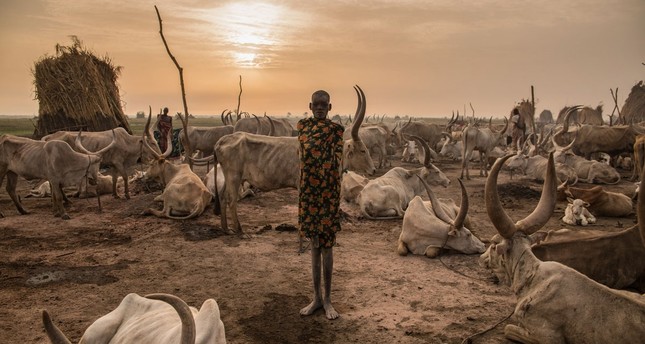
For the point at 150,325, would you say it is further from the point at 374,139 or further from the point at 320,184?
the point at 374,139

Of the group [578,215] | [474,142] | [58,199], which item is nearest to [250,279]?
[58,199]

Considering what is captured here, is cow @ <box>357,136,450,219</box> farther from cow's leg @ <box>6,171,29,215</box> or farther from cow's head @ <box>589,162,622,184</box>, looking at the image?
cow's leg @ <box>6,171,29,215</box>

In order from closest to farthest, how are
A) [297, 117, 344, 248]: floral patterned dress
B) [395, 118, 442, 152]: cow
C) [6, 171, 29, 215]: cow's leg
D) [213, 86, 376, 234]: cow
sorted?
[297, 117, 344, 248]: floral patterned dress, [213, 86, 376, 234]: cow, [6, 171, 29, 215]: cow's leg, [395, 118, 442, 152]: cow

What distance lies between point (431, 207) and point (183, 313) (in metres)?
5.67

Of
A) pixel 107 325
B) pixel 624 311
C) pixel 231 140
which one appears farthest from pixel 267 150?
pixel 624 311

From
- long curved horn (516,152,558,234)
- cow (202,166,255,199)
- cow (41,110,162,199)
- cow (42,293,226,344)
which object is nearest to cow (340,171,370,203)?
cow (202,166,255,199)

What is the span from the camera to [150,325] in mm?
2582

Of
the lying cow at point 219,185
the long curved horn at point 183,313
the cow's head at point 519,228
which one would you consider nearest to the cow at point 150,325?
the long curved horn at point 183,313

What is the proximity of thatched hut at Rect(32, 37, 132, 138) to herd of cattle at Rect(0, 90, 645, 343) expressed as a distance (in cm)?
416

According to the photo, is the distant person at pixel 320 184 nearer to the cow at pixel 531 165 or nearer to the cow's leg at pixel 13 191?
the cow's leg at pixel 13 191

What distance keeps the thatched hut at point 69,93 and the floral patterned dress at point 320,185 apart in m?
14.4

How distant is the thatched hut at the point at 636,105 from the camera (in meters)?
30.9

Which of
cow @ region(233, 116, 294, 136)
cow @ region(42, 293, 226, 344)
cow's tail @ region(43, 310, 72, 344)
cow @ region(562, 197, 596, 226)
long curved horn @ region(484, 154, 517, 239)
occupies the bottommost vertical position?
cow @ region(562, 197, 596, 226)

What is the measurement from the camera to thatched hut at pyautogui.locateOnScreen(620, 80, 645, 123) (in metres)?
30.9
